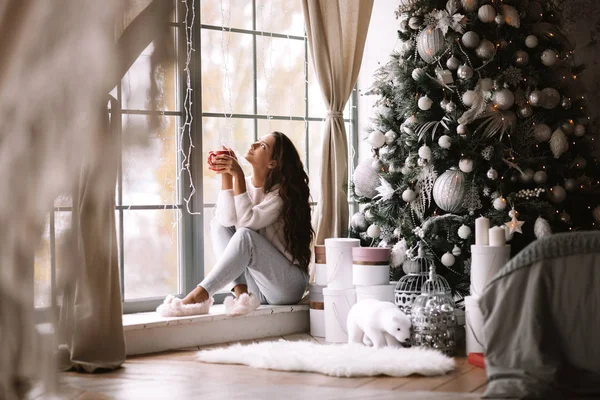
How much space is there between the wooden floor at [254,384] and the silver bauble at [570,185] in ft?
3.57

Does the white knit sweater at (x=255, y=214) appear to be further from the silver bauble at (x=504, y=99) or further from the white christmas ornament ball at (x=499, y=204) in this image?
A: the silver bauble at (x=504, y=99)

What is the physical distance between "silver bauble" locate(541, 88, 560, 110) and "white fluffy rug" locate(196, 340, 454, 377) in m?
1.36

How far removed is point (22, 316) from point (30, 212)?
0.04m

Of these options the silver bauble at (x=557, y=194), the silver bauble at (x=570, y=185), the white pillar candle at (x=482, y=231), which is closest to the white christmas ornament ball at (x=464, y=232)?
the white pillar candle at (x=482, y=231)

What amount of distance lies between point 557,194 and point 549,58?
66 cm

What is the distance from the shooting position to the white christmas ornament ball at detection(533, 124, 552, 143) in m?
3.26

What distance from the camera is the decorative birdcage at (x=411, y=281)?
126 inches

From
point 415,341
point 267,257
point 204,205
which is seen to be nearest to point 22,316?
point 415,341

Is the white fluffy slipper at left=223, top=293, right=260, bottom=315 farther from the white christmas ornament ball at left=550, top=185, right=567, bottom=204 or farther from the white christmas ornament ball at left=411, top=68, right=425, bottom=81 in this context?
the white christmas ornament ball at left=550, top=185, right=567, bottom=204

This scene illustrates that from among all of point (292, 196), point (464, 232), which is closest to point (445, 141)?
point (464, 232)

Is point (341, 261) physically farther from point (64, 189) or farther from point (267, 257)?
point (64, 189)

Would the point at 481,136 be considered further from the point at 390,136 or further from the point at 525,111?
the point at 390,136

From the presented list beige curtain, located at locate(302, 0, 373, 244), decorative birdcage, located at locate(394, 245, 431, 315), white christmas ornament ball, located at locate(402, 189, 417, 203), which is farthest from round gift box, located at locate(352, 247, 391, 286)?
beige curtain, located at locate(302, 0, 373, 244)

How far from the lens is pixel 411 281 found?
129 inches
